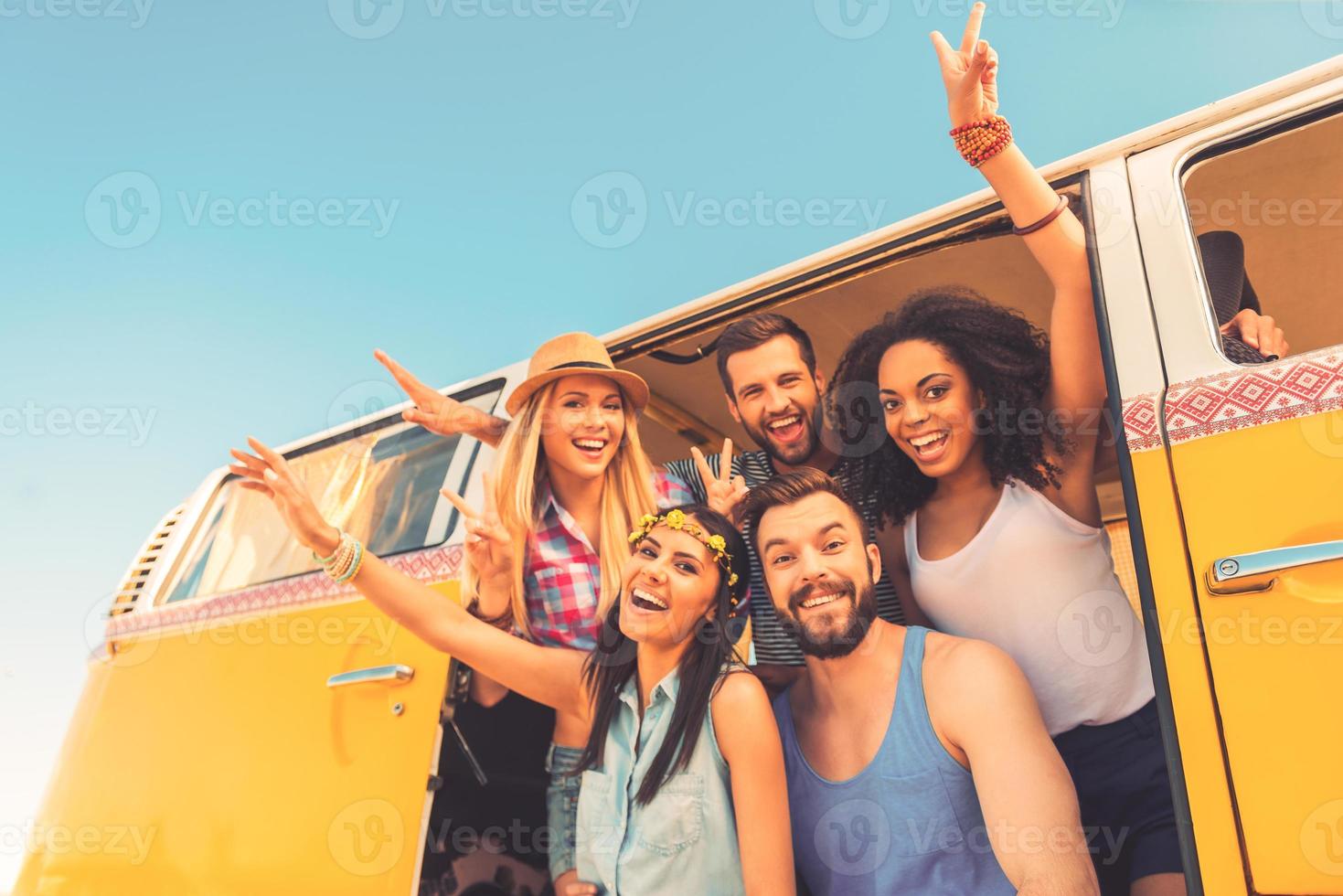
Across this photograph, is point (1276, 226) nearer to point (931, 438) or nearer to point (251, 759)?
point (931, 438)

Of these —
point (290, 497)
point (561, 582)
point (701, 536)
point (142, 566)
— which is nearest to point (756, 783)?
point (701, 536)

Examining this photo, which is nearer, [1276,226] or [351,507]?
[1276,226]

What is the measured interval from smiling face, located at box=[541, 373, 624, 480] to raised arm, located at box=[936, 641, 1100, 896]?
1.24 metres

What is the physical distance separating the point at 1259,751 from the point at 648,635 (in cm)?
125

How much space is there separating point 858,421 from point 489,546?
1146 mm

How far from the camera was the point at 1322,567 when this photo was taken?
1534mm

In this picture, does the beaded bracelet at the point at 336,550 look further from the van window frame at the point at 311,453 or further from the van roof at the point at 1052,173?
the van roof at the point at 1052,173

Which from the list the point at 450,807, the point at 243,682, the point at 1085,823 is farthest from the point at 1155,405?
the point at 243,682

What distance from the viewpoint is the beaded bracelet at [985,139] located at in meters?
1.92

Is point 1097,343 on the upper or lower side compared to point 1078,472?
upper

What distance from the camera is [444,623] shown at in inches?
92.7

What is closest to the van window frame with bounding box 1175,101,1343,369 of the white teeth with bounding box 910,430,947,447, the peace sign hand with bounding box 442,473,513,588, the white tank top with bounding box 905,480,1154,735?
the white tank top with bounding box 905,480,1154,735

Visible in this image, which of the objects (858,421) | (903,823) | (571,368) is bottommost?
(903,823)

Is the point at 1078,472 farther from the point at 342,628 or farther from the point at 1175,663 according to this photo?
the point at 342,628
